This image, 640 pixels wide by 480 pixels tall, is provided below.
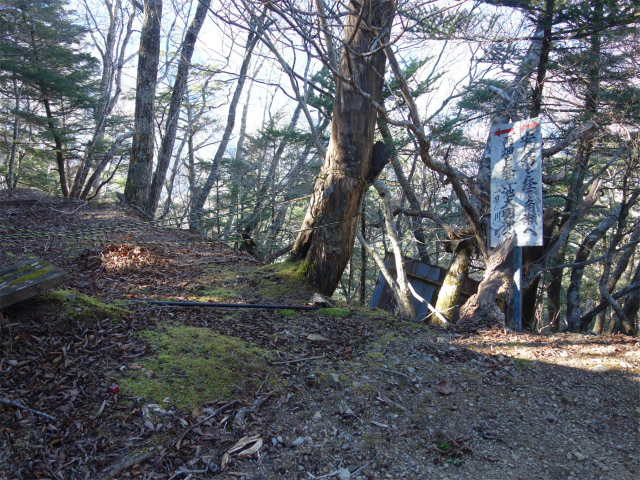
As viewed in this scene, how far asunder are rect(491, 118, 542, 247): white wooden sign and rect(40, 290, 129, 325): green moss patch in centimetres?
466

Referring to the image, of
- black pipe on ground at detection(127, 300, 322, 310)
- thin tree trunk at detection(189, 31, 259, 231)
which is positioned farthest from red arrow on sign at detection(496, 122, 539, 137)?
thin tree trunk at detection(189, 31, 259, 231)

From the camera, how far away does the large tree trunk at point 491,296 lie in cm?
427

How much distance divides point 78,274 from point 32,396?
2916 millimetres

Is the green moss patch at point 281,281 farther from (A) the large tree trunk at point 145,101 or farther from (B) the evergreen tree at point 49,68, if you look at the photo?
(B) the evergreen tree at point 49,68

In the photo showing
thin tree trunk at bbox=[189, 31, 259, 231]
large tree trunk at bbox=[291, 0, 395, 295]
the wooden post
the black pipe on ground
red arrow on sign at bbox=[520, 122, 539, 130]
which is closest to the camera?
the black pipe on ground

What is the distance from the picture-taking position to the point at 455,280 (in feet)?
22.8

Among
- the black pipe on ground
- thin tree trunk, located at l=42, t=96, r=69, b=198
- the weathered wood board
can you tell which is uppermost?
thin tree trunk, located at l=42, t=96, r=69, b=198

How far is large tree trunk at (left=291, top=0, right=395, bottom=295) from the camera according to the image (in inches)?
168

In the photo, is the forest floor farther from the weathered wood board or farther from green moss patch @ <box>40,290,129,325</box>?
the weathered wood board

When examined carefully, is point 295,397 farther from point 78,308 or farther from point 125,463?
point 78,308

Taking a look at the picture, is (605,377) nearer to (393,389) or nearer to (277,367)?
(393,389)

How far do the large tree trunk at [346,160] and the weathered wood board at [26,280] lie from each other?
245cm

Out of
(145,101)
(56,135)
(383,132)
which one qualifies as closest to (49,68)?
(56,135)

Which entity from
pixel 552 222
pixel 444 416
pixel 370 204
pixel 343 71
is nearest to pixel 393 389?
pixel 444 416
